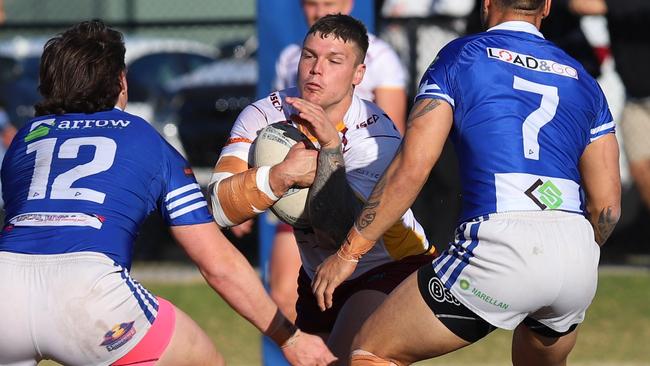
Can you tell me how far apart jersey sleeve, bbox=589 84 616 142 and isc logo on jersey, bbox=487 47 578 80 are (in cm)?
19

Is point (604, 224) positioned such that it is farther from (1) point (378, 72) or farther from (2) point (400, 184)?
(1) point (378, 72)

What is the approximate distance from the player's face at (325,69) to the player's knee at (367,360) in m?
1.18

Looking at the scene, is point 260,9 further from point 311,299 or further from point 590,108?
point 590,108

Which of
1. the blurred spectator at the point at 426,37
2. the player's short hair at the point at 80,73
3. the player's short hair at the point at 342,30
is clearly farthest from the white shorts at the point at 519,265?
the blurred spectator at the point at 426,37

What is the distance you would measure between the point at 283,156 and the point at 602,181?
125 centimetres

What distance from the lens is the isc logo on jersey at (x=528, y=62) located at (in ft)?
14.2

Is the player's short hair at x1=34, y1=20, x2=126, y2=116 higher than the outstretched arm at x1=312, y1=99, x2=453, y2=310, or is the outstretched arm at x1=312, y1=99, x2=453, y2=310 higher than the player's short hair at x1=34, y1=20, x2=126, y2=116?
the player's short hair at x1=34, y1=20, x2=126, y2=116

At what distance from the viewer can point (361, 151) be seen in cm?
498

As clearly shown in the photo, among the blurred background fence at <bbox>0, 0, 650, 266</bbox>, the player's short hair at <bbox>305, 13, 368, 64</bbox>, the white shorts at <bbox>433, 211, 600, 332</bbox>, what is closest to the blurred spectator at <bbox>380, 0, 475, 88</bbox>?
the blurred background fence at <bbox>0, 0, 650, 266</bbox>

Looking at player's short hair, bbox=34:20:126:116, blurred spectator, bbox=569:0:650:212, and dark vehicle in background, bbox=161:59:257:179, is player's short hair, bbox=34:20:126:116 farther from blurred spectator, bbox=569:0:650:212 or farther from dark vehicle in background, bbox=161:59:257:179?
dark vehicle in background, bbox=161:59:257:179

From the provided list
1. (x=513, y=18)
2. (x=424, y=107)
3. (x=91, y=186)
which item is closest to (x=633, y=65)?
(x=513, y=18)

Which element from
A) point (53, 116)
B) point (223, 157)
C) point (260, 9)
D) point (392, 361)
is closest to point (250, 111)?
point (223, 157)

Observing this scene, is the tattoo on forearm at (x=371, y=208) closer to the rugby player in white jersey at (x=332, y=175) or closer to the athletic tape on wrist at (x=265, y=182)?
the rugby player in white jersey at (x=332, y=175)

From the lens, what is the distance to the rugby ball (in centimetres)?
479
